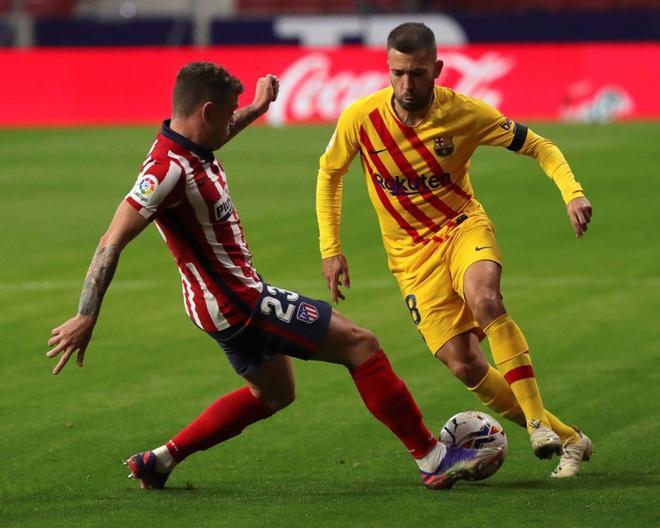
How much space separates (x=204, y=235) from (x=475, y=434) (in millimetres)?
1571

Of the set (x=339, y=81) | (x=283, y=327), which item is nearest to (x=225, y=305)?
(x=283, y=327)

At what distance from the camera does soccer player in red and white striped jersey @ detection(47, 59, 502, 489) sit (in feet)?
19.3

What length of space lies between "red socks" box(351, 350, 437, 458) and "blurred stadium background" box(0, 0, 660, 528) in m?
0.23

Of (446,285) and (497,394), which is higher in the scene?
(446,285)

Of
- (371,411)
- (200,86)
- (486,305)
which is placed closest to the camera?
(200,86)

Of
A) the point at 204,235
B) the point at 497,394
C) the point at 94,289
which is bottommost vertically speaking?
the point at 497,394

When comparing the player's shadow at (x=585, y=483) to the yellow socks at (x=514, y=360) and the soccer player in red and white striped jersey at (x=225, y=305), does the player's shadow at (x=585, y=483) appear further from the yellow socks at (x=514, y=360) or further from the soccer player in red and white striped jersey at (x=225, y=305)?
the yellow socks at (x=514, y=360)

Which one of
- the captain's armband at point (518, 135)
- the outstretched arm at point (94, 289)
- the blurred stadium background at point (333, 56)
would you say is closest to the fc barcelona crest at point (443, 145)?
the captain's armband at point (518, 135)

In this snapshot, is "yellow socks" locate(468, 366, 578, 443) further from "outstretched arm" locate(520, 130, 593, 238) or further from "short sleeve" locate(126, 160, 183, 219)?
"short sleeve" locate(126, 160, 183, 219)

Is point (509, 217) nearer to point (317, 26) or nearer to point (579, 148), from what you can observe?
point (579, 148)

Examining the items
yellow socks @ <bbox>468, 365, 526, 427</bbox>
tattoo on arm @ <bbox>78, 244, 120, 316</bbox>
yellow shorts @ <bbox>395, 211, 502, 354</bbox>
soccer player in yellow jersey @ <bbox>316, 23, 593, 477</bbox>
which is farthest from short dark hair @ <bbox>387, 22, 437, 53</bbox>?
tattoo on arm @ <bbox>78, 244, 120, 316</bbox>

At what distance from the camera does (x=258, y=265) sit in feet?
45.2

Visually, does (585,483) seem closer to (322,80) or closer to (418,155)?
Answer: (418,155)

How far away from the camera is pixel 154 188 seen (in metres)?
5.71
